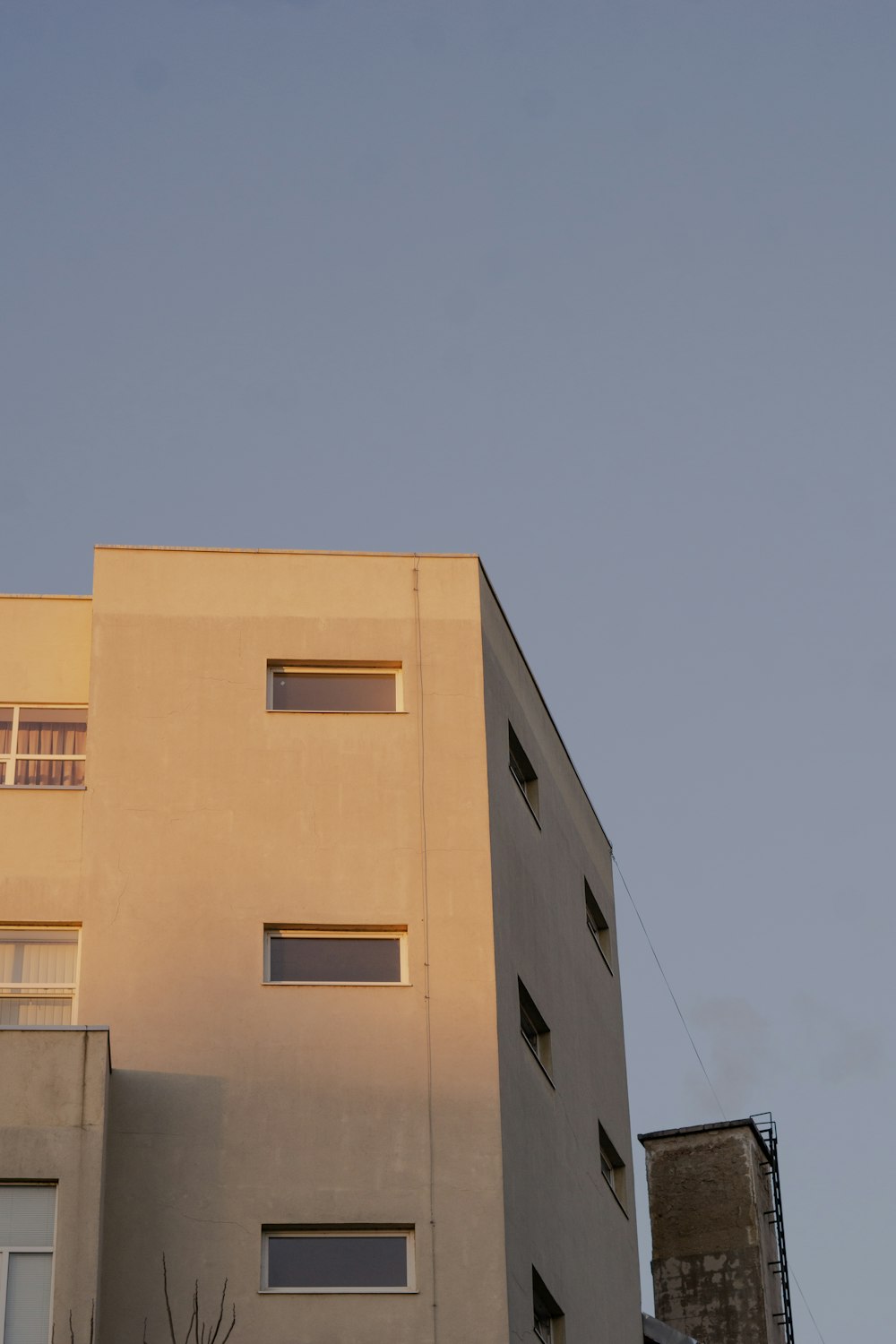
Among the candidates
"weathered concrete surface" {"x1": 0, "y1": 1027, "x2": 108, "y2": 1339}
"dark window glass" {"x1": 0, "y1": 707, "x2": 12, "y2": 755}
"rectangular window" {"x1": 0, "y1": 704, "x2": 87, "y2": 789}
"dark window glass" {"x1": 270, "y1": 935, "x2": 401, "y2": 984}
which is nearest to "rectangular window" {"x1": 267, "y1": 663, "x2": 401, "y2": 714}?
"rectangular window" {"x1": 0, "y1": 704, "x2": 87, "y2": 789}

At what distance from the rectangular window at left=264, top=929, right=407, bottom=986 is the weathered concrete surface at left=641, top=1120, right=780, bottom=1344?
1867 centimetres

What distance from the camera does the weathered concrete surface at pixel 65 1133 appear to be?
20562mm

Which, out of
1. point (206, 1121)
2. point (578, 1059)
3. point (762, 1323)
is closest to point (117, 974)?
point (206, 1121)

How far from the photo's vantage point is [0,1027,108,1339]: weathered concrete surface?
67.5 feet

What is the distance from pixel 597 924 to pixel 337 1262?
33.6ft

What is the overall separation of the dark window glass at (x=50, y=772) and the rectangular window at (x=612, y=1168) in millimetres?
9064

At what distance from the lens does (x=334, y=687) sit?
87.5 ft

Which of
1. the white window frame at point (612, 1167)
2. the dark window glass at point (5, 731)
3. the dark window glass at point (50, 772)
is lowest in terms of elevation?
the white window frame at point (612, 1167)

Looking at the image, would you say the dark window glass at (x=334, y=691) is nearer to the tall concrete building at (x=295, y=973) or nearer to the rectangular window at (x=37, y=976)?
the tall concrete building at (x=295, y=973)

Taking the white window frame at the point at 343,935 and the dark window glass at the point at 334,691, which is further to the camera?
the dark window glass at the point at 334,691

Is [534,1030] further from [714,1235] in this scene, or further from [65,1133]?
[714,1235]

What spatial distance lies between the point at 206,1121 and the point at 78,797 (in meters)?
4.64

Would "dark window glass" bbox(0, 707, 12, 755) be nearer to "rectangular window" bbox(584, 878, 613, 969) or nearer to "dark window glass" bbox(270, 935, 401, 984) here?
"dark window glass" bbox(270, 935, 401, 984)

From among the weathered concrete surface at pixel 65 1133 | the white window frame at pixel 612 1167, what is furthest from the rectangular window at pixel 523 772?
the weathered concrete surface at pixel 65 1133
